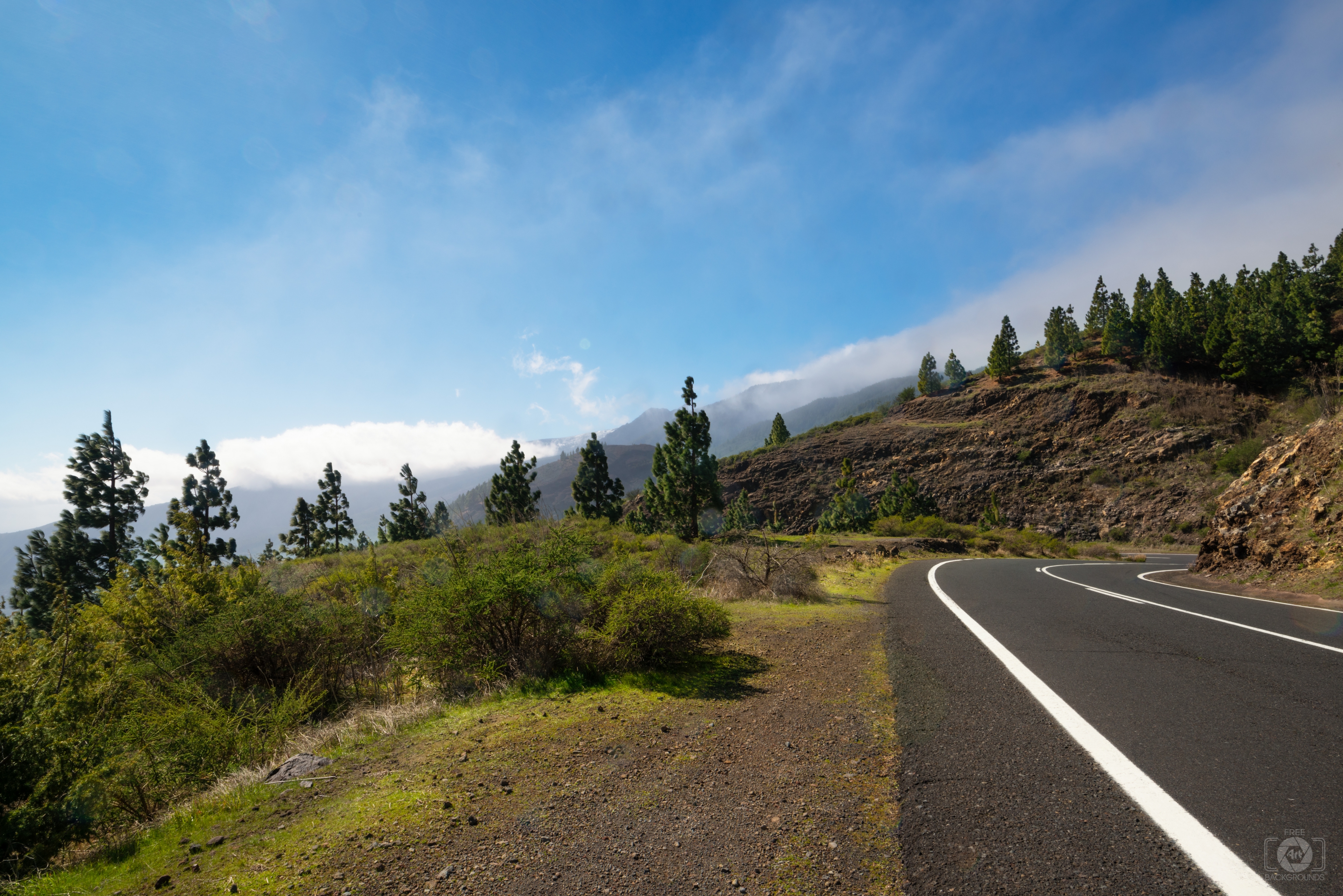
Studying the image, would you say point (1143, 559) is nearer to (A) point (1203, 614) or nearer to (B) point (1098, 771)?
(A) point (1203, 614)

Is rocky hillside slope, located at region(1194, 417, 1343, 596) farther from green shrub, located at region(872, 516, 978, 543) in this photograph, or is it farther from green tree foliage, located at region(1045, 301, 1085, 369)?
green tree foliage, located at region(1045, 301, 1085, 369)

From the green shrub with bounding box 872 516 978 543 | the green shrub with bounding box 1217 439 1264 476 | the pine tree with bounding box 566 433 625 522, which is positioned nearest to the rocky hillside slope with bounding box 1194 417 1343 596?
the green shrub with bounding box 872 516 978 543

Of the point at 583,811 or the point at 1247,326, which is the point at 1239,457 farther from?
the point at 583,811

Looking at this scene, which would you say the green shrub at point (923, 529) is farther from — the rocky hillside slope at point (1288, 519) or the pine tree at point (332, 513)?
the pine tree at point (332, 513)

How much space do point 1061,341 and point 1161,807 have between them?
93161mm

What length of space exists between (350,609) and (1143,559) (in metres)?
39.0

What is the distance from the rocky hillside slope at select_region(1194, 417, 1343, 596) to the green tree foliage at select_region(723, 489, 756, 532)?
33715mm

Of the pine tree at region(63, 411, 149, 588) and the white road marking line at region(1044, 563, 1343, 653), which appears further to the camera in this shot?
the pine tree at region(63, 411, 149, 588)

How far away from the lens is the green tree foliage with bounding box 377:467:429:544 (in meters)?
56.8

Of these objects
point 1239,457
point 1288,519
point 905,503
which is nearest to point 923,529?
point 905,503

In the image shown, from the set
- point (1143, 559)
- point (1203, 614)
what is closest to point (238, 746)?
point (1203, 614)

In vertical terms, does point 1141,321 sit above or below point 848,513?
above

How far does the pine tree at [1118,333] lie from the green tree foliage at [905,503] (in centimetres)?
3919

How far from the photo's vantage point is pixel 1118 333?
72.0 metres
